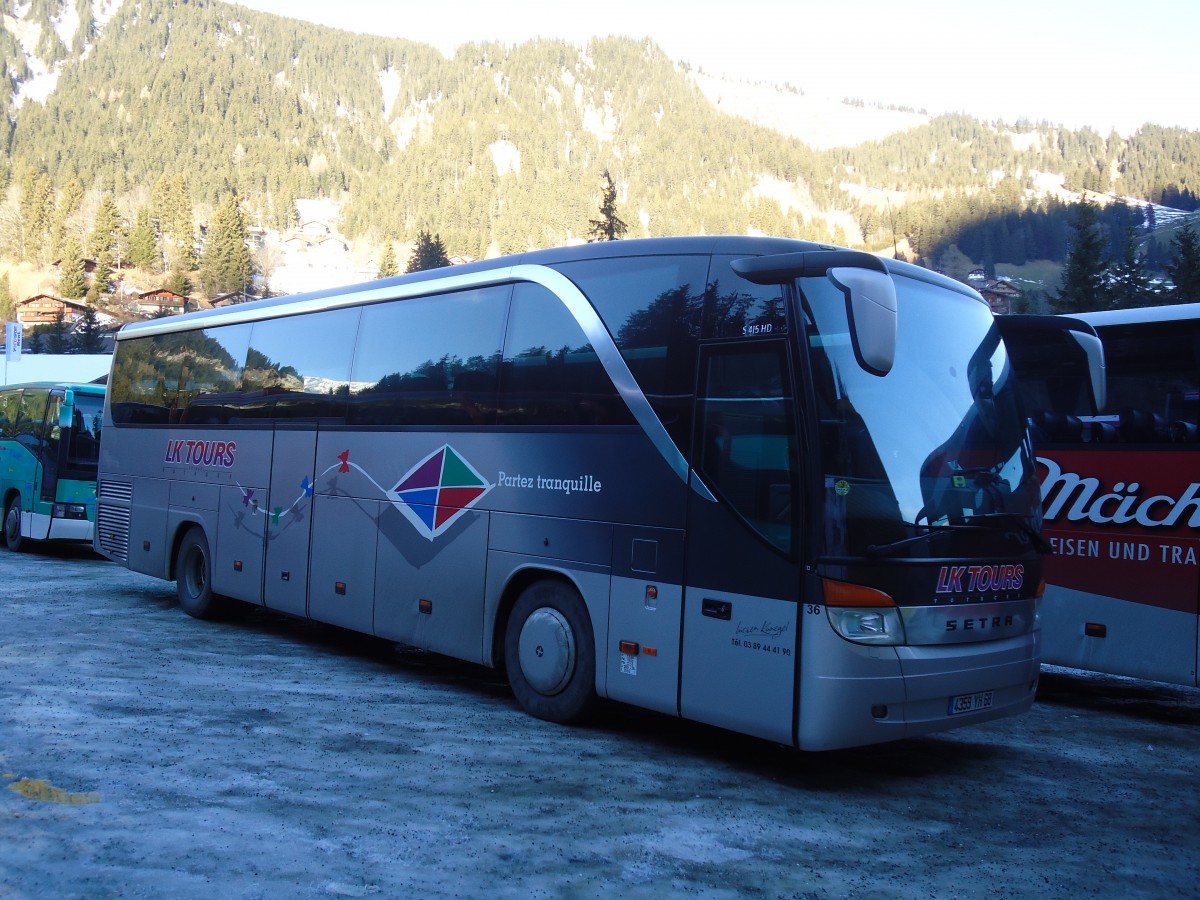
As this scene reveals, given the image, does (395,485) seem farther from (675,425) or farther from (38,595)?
(38,595)

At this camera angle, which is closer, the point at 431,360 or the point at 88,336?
the point at 431,360

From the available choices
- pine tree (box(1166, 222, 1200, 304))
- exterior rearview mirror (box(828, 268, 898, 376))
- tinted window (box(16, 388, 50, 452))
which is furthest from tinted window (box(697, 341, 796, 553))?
pine tree (box(1166, 222, 1200, 304))

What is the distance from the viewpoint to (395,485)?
9.31m

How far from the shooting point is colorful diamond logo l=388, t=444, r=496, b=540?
27.9 feet

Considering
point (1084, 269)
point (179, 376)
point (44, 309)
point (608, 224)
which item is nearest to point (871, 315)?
point (179, 376)

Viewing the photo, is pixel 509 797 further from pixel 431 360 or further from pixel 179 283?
pixel 179 283

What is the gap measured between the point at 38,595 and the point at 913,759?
1066 cm

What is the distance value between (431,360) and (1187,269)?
58.5 m

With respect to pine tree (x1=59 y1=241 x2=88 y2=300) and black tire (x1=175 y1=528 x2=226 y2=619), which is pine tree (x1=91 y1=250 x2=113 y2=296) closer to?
pine tree (x1=59 y1=241 x2=88 y2=300)

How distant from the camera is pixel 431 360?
9.03 meters

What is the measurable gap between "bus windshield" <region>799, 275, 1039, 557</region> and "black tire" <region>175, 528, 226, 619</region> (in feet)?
26.5

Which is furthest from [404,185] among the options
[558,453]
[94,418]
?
[558,453]

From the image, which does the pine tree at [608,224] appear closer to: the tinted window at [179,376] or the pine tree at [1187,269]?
the pine tree at [1187,269]

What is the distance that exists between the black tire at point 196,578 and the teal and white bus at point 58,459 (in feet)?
21.9
